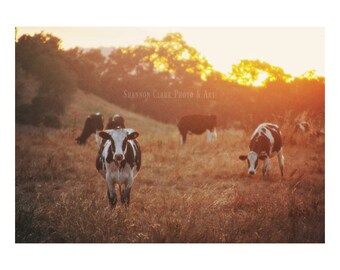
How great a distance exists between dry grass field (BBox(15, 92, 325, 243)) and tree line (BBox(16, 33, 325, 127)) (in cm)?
49

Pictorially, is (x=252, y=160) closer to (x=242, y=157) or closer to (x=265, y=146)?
(x=242, y=157)

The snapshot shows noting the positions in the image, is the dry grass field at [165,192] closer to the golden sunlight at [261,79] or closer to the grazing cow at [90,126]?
the grazing cow at [90,126]

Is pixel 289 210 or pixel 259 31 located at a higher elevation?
pixel 259 31

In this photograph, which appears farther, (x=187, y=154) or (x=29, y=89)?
(x=187, y=154)

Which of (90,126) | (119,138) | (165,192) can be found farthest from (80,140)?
(119,138)

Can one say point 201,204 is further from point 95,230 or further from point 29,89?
point 29,89

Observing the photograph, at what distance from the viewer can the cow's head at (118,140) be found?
20.3 feet

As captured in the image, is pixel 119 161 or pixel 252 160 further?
pixel 252 160

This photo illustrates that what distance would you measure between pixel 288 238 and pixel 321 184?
179 centimetres

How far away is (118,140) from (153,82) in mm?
2161

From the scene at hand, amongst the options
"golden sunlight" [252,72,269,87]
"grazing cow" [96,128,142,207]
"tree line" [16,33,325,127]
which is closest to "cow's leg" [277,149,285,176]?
"tree line" [16,33,325,127]

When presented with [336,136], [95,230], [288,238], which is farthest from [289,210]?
[95,230]

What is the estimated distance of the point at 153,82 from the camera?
8062 mm

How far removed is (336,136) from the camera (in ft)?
22.8
